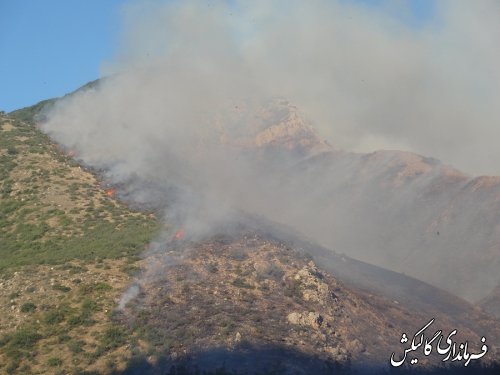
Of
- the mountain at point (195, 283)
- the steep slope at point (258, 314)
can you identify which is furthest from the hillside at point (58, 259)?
the steep slope at point (258, 314)

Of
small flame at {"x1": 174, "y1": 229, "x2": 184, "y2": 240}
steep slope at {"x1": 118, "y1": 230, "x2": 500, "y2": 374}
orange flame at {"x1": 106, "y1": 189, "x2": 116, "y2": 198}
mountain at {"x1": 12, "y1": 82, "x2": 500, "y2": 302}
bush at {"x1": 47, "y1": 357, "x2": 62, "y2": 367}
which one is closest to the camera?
bush at {"x1": 47, "y1": 357, "x2": 62, "y2": 367}

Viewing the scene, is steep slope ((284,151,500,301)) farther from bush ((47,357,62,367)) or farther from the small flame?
bush ((47,357,62,367))

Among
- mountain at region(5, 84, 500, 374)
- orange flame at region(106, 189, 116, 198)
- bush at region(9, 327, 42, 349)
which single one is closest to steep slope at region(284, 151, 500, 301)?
mountain at region(5, 84, 500, 374)

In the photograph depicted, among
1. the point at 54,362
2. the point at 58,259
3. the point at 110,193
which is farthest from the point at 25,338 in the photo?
the point at 110,193

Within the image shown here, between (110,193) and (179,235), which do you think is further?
(110,193)

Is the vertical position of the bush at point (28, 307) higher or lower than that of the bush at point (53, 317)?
higher

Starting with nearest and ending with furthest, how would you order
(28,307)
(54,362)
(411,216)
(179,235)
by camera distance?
(54,362) < (28,307) < (179,235) < (411,216)

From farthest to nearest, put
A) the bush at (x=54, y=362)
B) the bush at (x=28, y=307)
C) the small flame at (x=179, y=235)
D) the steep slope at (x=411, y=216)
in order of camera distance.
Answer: the steep slope at (x=411, y=216) < the small flame at (x=179, y=235) < the bush at (x=28, y=307) < the bush at (x=54, y=362)

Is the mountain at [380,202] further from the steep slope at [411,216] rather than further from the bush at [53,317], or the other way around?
the bush at [53,317]

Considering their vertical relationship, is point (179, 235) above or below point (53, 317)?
above

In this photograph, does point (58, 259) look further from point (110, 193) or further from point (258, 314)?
point (110, 193)

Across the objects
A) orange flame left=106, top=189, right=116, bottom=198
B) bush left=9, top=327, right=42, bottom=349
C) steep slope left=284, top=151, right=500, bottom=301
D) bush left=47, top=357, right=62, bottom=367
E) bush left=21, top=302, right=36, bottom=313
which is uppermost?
orange flame left=106, top=189, right=116, bottom=198

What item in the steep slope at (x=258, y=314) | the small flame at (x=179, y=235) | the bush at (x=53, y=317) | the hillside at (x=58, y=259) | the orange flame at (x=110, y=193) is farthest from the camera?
the orange flame at (x=110, y=193)

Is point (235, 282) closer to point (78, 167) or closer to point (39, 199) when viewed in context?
point (39, 199)
